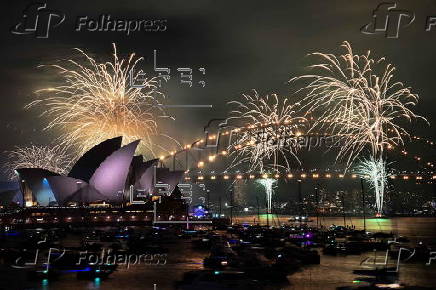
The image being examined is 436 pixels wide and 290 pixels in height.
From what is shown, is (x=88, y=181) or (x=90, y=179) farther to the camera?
(x=88, y=181)

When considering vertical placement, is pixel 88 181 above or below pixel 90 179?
below

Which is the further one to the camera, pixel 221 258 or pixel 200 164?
pixel 200 164

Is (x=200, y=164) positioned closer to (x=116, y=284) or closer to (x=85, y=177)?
(x=85, y=177)

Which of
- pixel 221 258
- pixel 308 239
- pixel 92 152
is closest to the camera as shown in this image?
pixel 221 258

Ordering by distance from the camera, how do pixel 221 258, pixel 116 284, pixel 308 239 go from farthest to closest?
pixel 308 239 < pixel 221 258 < pixel 116 284

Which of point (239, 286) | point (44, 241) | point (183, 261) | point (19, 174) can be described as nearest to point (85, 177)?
point (19, 174)

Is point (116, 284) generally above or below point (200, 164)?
below

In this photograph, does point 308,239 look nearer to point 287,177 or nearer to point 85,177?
point 85,177
